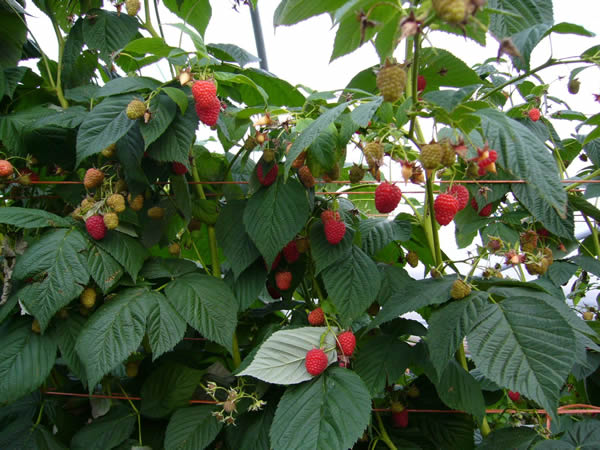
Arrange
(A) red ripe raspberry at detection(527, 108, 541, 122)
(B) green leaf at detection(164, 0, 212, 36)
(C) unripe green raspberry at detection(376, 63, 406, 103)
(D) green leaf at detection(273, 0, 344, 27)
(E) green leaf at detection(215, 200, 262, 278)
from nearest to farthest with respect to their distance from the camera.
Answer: (C) unripe green raspberry at detection(376, 63, 406, 103)
(D) green leaf at detection(273, 0, 344, 27)
(E) green leaf at detection(215, 200, 262, 278)
(A) red ripe raspberry at detection(527, 108, 541, 122)
(B) green leaf at detection(164, 0, 212, 36)

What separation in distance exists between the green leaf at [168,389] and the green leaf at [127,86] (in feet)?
1.62

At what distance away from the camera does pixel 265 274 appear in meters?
0.82

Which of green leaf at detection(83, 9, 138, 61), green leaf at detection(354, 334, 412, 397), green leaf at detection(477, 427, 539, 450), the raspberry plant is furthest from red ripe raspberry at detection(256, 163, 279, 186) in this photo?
green leaf at detection(477, 427, 539, 450)

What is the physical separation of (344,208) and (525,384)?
0.45 m

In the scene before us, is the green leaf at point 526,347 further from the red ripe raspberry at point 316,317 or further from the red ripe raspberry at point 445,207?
the red ripe raspberry at point 316,317

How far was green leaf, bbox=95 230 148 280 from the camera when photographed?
0.78 meters

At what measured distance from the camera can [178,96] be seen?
0.72 m

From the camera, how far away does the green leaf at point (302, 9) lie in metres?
0.59

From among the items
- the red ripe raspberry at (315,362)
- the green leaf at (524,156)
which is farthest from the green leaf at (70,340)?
the green leaf at (524,156)

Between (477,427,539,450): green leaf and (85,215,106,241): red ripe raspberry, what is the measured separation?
28.4 inches

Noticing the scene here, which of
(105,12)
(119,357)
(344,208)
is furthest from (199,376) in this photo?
(105,12)

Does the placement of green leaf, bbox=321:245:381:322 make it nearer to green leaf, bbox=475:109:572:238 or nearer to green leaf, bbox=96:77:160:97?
green leaf, bbox=475:109:572:238

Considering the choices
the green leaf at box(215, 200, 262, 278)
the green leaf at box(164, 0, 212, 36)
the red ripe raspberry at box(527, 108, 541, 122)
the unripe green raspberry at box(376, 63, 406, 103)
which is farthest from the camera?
the green leaf at box(164, 0, 212, 36)

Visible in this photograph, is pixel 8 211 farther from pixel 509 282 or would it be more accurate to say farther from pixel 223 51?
pixel 509 282
